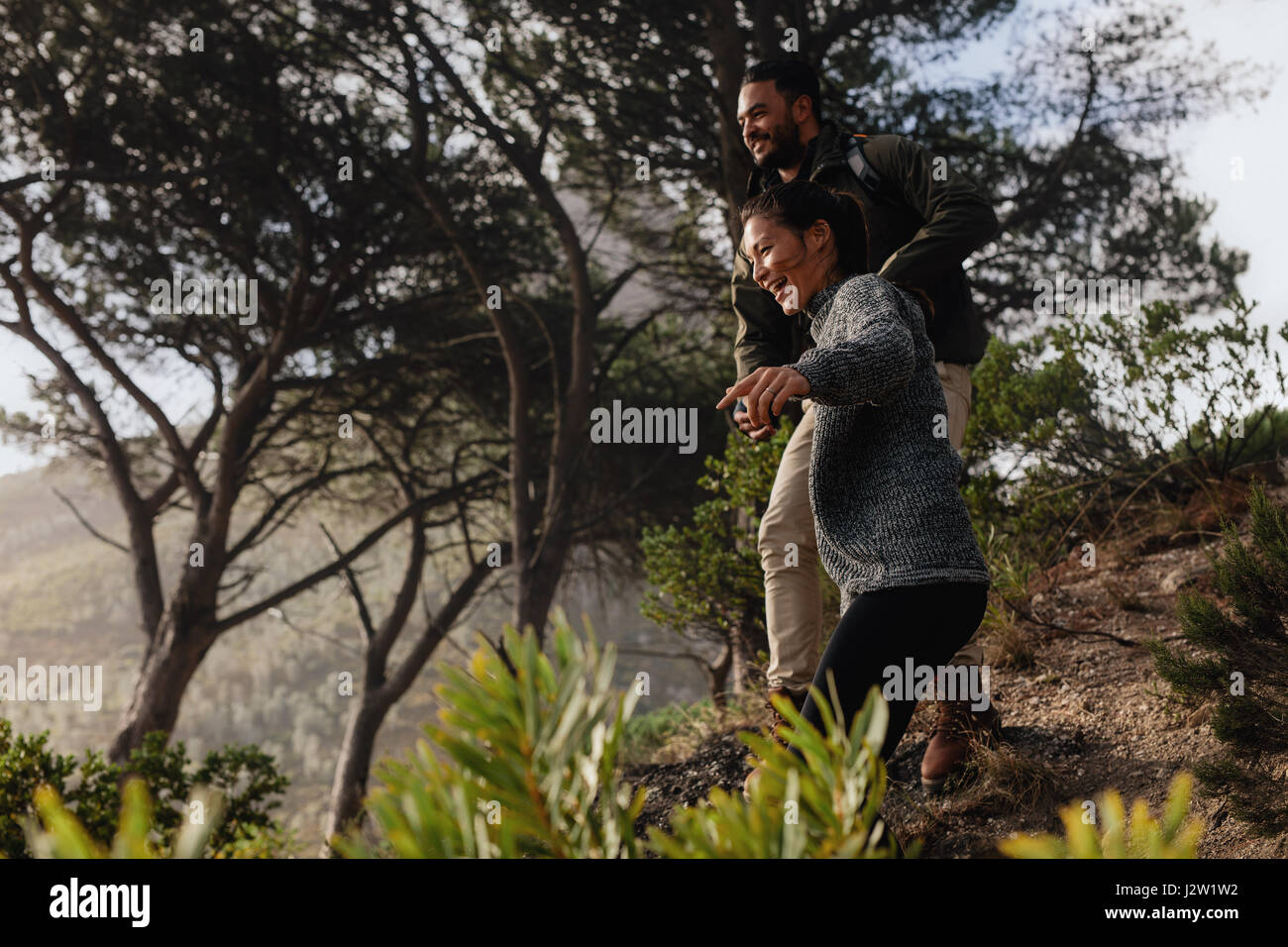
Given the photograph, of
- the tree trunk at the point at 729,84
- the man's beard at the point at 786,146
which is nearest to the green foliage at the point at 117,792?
the man's beard at the point at 786,146

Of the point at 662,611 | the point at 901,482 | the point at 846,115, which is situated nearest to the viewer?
the point at 901,482

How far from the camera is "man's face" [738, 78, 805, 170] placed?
3.06 m

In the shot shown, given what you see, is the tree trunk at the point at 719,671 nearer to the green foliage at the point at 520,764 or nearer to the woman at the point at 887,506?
the woman at the point at 887,506

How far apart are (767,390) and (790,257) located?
27.0 inches

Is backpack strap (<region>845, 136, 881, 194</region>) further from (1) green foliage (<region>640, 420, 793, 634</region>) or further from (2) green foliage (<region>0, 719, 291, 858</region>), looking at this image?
(2) green foliage (<region>0, 719, 291, 858</region>)

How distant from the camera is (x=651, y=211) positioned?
1045 cm

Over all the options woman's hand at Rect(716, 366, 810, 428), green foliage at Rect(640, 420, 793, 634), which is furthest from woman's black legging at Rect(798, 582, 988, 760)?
green foliage at Rect(640, 420, 793, 634)

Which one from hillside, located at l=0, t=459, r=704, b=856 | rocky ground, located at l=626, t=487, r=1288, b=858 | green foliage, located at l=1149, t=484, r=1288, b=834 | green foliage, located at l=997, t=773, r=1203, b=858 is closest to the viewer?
green foliage, located at l=997, t=773, r=1203, b=858

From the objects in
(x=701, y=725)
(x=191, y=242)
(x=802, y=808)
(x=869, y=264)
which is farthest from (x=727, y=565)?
(x=191, y=242)

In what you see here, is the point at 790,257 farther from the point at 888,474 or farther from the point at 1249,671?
the point at 1249,671

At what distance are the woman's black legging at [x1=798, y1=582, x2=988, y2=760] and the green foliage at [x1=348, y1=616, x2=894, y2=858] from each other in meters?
0.98
